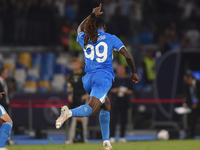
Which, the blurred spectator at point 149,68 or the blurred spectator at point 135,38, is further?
the blurred spectator at point 135,38

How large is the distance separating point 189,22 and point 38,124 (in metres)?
10.4

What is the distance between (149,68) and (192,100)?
4.26m

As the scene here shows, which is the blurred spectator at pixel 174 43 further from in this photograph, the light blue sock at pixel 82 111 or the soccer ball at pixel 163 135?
the light blue sock at pixel 82 111

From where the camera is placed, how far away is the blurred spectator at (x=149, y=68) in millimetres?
18438

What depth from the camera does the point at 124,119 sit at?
13227mm

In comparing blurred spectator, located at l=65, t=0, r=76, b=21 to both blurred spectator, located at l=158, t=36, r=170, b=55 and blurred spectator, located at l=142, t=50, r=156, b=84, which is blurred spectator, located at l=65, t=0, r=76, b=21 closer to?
blurred spectator, located at l=142, t=50, r=156, b=84

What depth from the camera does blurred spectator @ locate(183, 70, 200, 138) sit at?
46.1ft

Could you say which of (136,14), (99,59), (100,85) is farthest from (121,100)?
(136,14)

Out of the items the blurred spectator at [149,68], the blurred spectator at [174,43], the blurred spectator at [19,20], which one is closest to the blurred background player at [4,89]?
the blurred spectator at [19,20]

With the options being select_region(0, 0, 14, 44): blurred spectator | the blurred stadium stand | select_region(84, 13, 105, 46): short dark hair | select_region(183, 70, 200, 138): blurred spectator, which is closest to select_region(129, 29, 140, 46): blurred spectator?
the blurred stadium stand

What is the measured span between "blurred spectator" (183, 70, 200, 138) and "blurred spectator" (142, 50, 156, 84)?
395 cm

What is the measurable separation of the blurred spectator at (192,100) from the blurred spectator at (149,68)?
395 cm

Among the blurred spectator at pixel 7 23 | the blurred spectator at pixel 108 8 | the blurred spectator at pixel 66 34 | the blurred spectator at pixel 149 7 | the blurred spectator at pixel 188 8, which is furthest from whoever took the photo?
the blurred spectator at pixel 188 8

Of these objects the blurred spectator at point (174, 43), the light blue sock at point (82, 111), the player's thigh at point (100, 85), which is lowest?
the light blue sock at point (82, 111)
